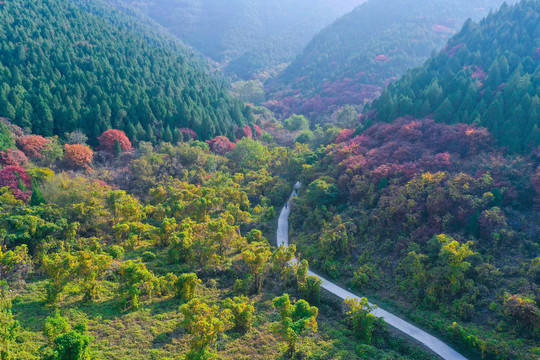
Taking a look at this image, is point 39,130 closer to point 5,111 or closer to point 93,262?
point 5,111

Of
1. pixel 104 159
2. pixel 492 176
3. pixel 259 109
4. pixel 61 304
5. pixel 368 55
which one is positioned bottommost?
pixel 492 176

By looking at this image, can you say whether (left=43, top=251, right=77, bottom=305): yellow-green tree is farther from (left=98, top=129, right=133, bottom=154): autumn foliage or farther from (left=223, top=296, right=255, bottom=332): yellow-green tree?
(left=98, top=129, right=133, bottom=154): autumn foliage

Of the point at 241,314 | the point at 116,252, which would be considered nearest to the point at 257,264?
the point at 241,314

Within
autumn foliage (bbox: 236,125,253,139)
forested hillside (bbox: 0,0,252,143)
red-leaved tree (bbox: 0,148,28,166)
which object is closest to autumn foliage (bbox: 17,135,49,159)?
red-leaved tree (bbox: 0,148,28,166)

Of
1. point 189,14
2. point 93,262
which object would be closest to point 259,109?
point 93,262

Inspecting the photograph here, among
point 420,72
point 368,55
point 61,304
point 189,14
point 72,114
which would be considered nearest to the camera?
point 61,304

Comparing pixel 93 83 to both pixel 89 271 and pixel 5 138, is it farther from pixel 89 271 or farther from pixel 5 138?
pixel 89 271

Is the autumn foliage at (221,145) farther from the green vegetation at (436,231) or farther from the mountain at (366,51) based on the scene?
the mountain at (366,51)
